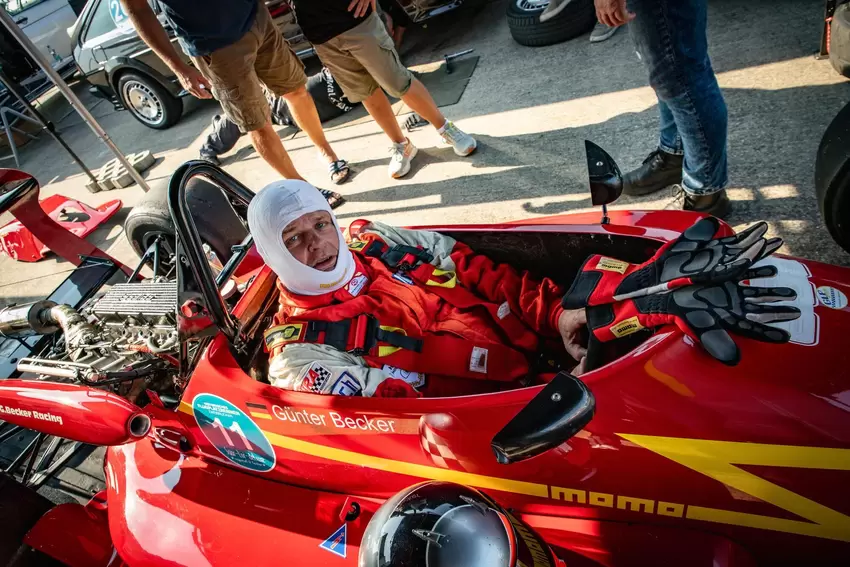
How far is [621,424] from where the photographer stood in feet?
4.60

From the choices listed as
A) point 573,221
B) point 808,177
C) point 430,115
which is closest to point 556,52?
point 430,115

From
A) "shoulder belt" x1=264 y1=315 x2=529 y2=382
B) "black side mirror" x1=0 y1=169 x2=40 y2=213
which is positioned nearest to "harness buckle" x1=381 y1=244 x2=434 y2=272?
"shoulder belt" x1=264 y1=315 x2=529 y2=382

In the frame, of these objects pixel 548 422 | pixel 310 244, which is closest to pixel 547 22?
pixel 310 244

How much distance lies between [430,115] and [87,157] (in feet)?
18.1

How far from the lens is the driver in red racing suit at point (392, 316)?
1.92 meters

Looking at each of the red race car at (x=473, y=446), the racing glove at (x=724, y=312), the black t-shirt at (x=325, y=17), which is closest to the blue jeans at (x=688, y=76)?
the red race car at (x=473, y=446)

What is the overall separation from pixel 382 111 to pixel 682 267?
2969mm

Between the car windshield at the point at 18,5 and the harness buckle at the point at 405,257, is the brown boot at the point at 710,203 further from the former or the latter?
the car windshield at the point at 18,5

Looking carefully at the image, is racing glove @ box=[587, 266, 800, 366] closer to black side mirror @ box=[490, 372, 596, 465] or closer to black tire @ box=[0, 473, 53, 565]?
black side mirror @ box=[490, 372, 596, 465]

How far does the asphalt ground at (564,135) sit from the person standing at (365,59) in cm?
44

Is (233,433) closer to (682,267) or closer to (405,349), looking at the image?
(405,349)

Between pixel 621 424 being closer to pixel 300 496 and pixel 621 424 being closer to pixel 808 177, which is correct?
pixel 300 496

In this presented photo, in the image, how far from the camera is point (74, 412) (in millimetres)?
1999

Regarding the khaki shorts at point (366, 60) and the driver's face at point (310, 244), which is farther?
the khaki shorts at point (366, 60)
